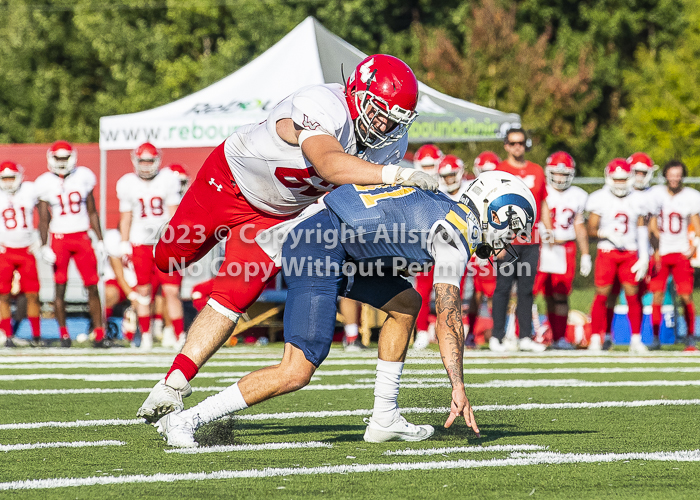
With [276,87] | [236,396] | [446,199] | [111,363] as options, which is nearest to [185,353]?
[236,396]

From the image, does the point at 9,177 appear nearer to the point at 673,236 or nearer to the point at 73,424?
the point at 73,424

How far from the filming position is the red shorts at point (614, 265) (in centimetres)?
961

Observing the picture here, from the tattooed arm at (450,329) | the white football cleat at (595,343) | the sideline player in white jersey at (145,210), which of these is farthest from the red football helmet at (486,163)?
the tattooed arm at (450,329)

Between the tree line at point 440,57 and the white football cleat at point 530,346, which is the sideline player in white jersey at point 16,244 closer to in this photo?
the white football cleat at point 530,346

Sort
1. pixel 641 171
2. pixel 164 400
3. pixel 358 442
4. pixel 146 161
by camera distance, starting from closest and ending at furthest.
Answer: pixel 164 400 < pixel 358 442 < pixel 146 161 < pixel 641 171

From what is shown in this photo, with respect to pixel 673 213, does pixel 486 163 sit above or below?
above

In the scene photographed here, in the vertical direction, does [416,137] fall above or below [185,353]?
above

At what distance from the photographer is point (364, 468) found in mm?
3670

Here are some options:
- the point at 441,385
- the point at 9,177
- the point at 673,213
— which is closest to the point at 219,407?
the point at 441,385

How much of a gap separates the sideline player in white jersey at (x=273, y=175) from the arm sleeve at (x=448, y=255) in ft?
0.61

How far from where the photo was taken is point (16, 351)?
9.16 meters

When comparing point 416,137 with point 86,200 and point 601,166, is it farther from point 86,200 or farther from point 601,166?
point 601,166

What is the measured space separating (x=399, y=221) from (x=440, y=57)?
817 inches

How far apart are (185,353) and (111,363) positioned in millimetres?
3876
